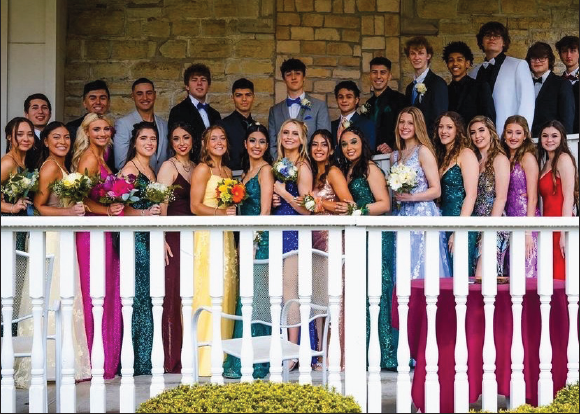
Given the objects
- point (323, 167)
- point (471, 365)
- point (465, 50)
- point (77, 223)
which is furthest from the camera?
point (465, 50)

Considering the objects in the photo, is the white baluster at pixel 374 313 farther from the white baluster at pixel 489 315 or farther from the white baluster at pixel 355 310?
the white baluster at pixel 489 315

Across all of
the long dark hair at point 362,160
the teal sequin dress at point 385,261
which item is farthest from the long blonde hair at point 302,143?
the teal sequin dress at point 385,261

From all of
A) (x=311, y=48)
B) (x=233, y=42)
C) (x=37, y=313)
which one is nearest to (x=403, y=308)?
(x=37, y=313)

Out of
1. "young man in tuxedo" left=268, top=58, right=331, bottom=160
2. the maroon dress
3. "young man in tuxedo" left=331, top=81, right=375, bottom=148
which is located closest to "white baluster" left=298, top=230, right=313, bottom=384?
the maroon dress

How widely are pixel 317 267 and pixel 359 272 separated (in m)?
0.84

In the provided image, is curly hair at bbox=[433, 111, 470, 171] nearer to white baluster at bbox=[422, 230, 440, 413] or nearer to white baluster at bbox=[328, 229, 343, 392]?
white baluster at bbox=[422, 230, 440, 413]

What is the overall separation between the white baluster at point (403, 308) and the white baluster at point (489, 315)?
0.37 metres

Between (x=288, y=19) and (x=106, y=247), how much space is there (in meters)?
4.36

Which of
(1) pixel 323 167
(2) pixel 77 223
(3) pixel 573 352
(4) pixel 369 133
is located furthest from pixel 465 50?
(2) pixel 77 223

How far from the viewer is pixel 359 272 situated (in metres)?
5.00

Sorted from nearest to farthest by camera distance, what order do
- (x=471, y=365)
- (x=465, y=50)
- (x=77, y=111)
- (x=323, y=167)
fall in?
(x=471, y=365)
(x=323, y=167)
(x=465, y=50)
(x=77, y=111)

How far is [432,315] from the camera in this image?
16.6 ft

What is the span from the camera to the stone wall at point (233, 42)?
35.0 feet

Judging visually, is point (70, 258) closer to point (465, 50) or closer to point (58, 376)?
point (58, 376)
